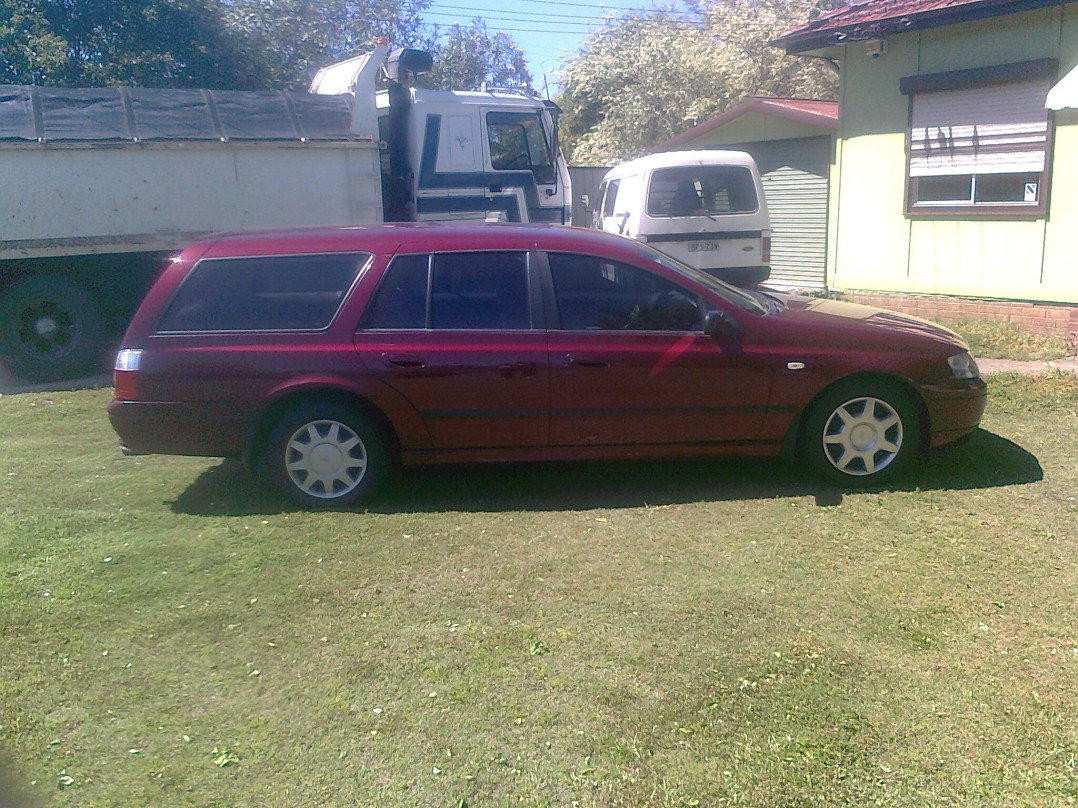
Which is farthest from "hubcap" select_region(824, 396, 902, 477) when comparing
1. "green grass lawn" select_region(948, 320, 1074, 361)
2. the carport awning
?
"green grass lawn" select_region(948, 320, 1074, 361)

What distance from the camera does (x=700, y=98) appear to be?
25.3 m

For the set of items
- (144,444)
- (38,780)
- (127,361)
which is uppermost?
(127,361)

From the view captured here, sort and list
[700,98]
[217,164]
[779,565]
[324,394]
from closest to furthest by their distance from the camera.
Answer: [779,565], [324,394], [217,164], [700,98]

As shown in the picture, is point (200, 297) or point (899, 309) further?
point (899, 309)

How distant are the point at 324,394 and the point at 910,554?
10.6 feet

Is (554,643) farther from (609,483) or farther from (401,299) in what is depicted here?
(401,299)

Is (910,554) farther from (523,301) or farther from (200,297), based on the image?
(200,297)

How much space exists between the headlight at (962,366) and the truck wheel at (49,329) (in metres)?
8.28

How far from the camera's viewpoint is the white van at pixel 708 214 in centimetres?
1177

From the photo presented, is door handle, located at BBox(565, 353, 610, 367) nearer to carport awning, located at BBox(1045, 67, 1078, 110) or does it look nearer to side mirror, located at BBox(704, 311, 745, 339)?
side mirror, located at BBox(704, 311, 745, 339)

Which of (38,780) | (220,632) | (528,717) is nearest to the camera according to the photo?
(38,780)

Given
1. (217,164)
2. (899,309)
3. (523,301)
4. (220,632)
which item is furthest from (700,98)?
(220,632)

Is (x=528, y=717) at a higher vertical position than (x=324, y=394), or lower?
lower

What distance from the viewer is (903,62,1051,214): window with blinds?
406 inches
